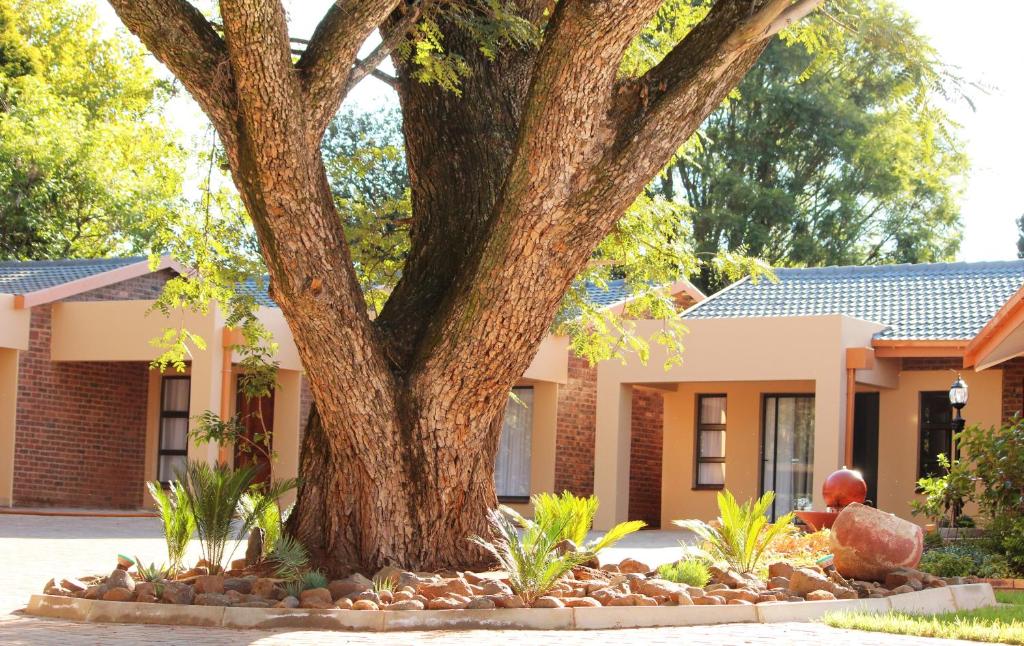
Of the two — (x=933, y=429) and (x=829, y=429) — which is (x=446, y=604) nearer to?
(x=829, y=429)

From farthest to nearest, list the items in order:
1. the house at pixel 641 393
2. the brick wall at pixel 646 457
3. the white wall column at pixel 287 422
Answer: the brick wall at pixel 646 457 < the white wall column at pixel 287 422 < the house at pixel 641 393

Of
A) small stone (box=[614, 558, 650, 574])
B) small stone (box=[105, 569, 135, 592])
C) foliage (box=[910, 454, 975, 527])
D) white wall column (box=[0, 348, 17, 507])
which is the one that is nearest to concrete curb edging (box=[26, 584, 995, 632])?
small stone (box=[105, 569, 135, 592])

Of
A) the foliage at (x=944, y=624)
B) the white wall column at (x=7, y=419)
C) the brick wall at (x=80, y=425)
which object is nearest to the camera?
the foliage at (x=944, y=624)

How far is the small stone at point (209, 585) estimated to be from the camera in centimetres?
882

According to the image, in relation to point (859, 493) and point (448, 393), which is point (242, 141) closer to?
point (448, 393)

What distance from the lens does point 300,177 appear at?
8672 mm

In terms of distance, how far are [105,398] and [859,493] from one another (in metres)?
12.3

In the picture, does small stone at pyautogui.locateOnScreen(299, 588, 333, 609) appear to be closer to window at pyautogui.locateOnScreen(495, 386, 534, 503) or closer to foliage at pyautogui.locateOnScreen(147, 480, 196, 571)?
foliage at pyautogui.locateOnScreen(147, 480, 196, 571)

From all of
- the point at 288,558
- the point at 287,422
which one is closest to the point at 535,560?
the point at 288,558

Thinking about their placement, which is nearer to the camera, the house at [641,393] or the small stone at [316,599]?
the small stone at [316,599]

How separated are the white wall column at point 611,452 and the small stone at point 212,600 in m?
12.8

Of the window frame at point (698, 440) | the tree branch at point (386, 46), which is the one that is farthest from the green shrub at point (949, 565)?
the window frame at point (698, 440)

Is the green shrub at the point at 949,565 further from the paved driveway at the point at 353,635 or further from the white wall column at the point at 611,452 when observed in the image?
the white wall column at the point at 611,452

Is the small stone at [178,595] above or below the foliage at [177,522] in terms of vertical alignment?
below
